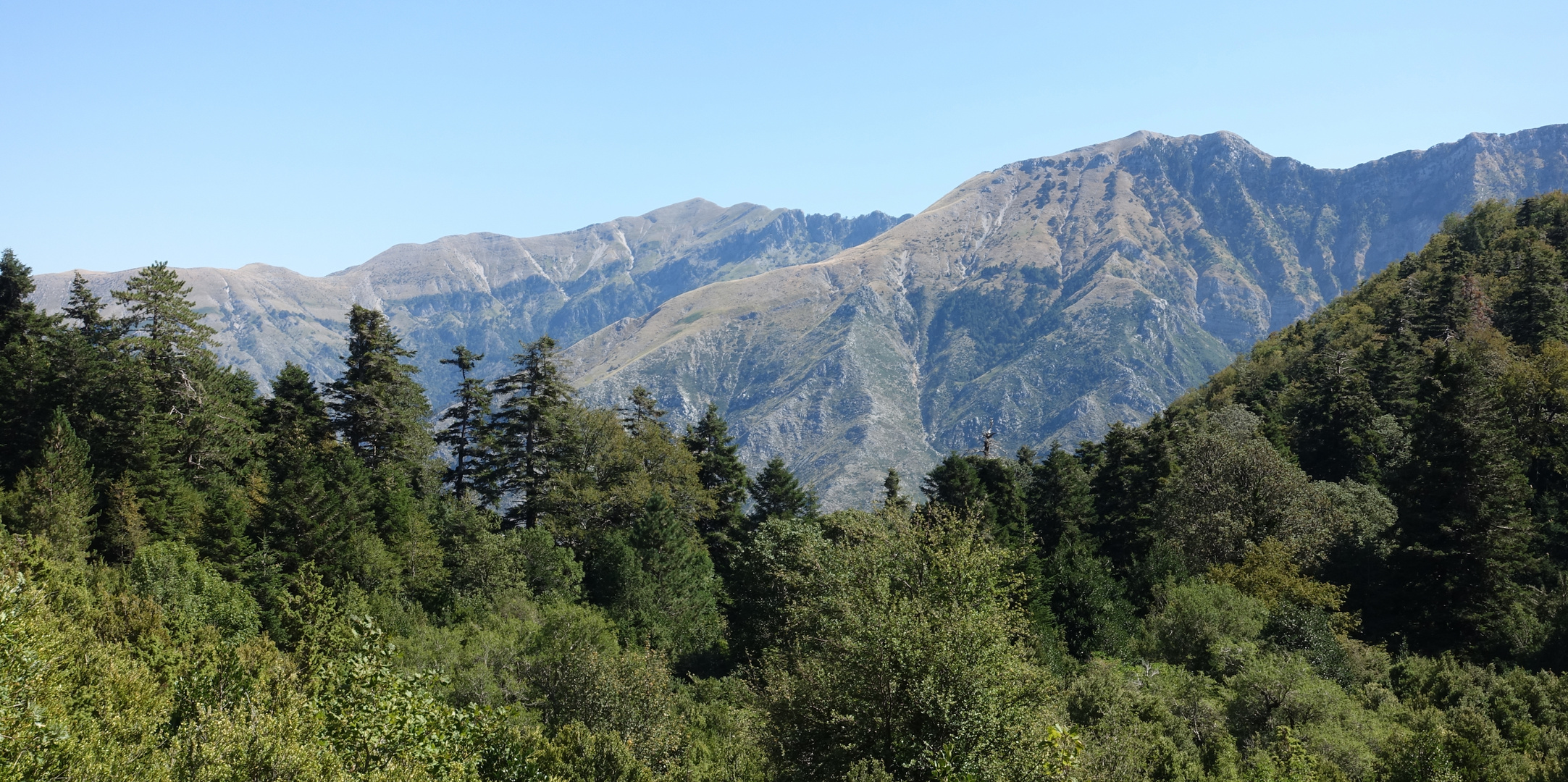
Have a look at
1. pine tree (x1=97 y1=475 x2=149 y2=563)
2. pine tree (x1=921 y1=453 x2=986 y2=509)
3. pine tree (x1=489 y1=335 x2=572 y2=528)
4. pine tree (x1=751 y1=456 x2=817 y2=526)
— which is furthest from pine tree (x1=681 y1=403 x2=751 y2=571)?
pine tree (x1=97 y1=475 x2=149 y2=563)

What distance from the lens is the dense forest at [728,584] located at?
80.2 feet

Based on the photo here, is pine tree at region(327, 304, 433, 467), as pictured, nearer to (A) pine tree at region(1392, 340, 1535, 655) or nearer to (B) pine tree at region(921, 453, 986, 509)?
(B) pine tree at region(921, 453, 986, 509)

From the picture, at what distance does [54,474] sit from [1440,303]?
430 ft

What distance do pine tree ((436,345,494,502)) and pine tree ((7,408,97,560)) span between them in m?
25.8

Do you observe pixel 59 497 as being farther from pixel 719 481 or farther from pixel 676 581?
pixel 719 481

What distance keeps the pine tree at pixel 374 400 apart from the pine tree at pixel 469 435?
372 cm

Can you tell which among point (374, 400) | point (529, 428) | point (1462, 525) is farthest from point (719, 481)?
point (1462, 525)

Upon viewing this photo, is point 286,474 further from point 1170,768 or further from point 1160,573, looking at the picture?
point 1160,573

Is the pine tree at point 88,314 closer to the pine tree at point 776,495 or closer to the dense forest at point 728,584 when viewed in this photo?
the dense forest at point 728,584

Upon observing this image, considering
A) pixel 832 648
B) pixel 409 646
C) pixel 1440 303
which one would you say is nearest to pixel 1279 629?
pixel 832 648

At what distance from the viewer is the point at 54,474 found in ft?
148

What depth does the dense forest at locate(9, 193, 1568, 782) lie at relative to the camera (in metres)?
24.4

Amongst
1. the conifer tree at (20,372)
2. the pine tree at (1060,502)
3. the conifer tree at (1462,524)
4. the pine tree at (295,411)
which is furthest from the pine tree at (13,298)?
the conifer tree at (1462,524)

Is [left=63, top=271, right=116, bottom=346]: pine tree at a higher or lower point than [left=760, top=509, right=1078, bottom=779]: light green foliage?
higher
